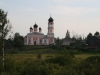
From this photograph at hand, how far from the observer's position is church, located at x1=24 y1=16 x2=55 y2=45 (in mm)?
91625

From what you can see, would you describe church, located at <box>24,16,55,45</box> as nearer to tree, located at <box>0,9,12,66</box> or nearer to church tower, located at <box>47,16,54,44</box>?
church tower, located at <box>47,16,54,44</box>

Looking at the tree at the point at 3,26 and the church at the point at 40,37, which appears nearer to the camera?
the tree at the point at 3,26

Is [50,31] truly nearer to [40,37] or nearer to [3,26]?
[40,37]

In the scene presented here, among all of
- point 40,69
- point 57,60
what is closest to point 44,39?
point 57,60

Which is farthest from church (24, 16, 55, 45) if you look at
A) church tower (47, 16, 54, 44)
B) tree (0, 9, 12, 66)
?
tree (0, 9, 12, 66)

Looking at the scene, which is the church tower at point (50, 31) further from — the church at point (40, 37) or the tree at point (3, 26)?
the tree at point (3, 26)

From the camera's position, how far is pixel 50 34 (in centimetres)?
9212

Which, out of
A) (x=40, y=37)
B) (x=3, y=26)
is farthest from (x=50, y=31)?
(x=3, y=26)

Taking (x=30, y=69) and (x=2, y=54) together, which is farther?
(x=2, y=54)

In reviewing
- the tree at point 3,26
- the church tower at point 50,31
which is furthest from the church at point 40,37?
the tree at point 3,26

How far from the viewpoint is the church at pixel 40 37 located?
91.6 metres

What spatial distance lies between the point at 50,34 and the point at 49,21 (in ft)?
17.2

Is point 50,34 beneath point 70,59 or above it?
above

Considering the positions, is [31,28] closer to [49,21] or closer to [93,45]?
[49,21]
